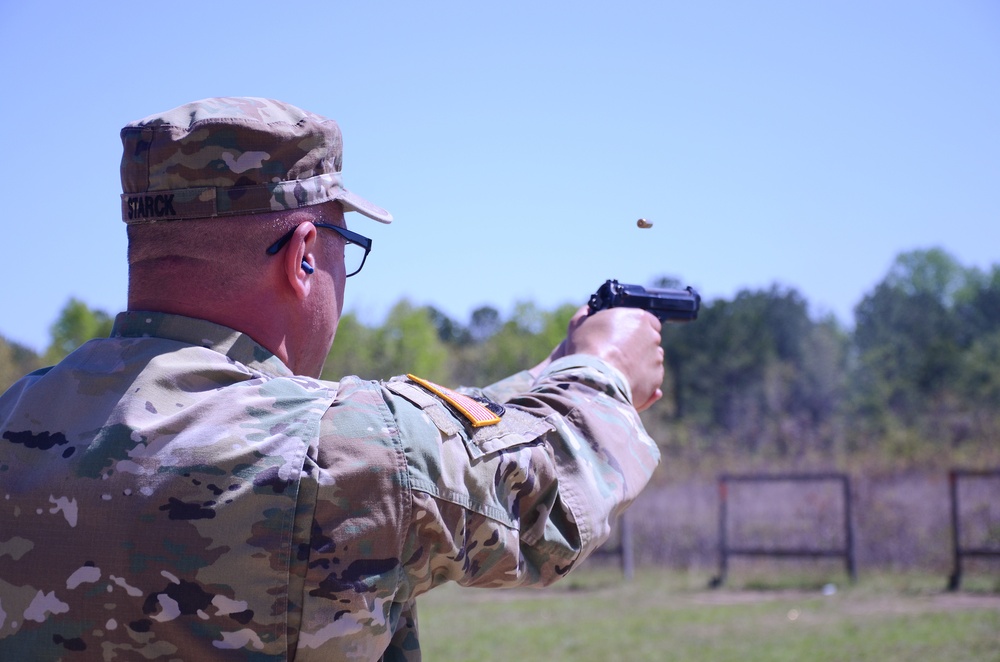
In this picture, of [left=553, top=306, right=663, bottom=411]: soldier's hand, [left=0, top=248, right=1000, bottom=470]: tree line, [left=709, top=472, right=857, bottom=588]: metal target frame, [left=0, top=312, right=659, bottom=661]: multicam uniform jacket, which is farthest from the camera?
[left=0, top=248, right=1000, bottom=470]: tree line

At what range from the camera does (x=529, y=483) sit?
1.67 meters

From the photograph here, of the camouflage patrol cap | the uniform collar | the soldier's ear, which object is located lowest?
the uniform collar

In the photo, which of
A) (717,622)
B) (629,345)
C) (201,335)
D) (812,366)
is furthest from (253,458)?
(812,366)

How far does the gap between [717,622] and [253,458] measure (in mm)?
10370

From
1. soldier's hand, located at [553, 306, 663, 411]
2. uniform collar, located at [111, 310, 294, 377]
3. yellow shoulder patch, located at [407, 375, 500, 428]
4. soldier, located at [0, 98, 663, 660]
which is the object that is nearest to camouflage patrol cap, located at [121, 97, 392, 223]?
soldier, located at [0, 98, 663, 660]

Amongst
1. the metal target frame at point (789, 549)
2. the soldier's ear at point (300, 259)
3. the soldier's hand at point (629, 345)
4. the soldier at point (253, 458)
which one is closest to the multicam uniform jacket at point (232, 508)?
the soldier at point (253, 458)

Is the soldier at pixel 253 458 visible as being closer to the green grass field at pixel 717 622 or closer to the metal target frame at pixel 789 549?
the green grass field at pixel 717 622

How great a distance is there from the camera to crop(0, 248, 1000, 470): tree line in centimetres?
2072

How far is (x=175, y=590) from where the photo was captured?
1.51 metres

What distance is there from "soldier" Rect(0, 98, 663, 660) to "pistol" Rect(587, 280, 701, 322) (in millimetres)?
508

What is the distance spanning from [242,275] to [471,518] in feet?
1.95

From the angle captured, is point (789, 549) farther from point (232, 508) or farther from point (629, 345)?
point (232, 508)

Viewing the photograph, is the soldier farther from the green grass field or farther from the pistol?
the green grass field

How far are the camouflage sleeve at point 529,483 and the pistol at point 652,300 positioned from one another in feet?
1.49
